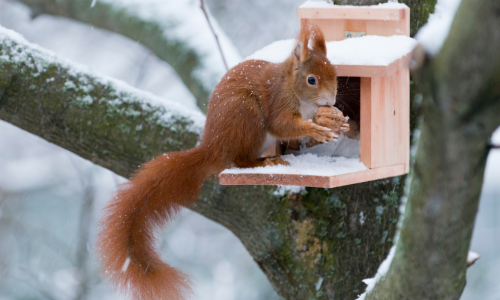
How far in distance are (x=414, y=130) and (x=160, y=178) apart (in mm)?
1043

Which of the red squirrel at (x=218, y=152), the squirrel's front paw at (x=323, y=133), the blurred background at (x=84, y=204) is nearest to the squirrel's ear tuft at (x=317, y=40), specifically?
the red squirrel at (x=218, y=152)

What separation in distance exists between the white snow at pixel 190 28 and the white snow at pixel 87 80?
0.88 feet

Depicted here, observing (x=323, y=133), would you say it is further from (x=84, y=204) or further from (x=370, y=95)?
(x=84, y=204)

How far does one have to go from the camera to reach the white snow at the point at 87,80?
2008 mm

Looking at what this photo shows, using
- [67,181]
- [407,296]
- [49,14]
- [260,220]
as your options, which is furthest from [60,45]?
[407,296]

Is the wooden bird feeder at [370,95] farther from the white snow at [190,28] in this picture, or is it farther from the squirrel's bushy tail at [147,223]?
the white snow at [190,28]

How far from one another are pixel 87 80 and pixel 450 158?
5.11ft

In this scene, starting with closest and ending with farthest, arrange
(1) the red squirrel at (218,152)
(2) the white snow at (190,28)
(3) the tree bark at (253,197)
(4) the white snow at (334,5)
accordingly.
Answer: (1) the red squirrel at (218,152) < (4) the white snow at (334,5) < (3) the tree bark at (253,197) < (2) the white snow at (190,28)

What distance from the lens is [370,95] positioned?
156 cm

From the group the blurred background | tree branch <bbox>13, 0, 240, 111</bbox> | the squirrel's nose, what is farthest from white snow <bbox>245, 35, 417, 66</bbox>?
the blurred background

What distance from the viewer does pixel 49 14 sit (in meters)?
2.67

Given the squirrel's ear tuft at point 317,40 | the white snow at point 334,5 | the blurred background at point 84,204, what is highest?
the white snow at point 334,5

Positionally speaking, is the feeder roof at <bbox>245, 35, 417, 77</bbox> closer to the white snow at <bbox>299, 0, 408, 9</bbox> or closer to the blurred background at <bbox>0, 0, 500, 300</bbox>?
the white snow at <bbox>299, 0, 408, 9</bbox>

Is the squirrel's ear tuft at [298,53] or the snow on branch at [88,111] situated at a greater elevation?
the squirrel's ear tuft at [298,53]
